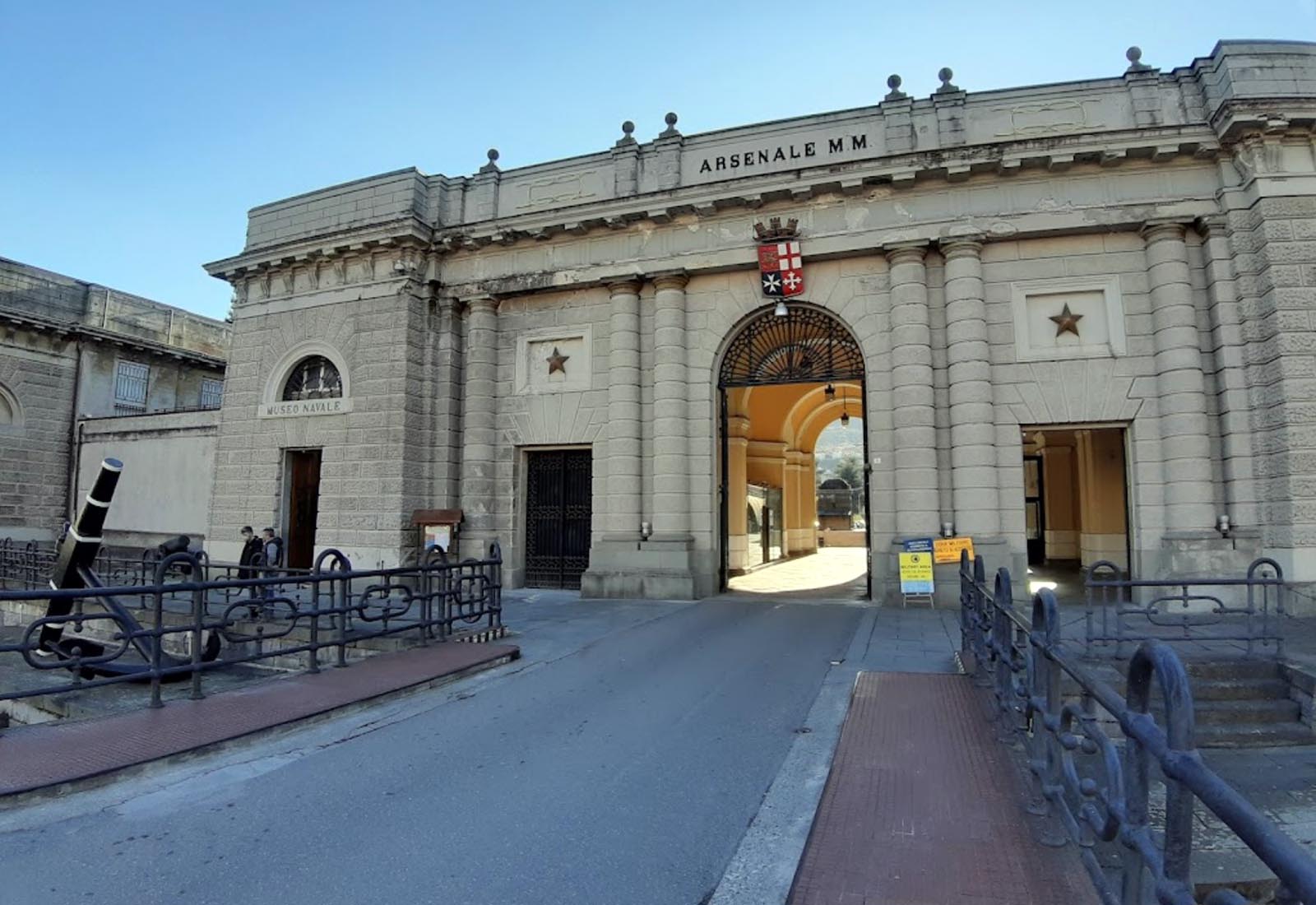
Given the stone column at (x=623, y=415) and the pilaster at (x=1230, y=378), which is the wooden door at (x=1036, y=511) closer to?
the pilaster at (x=1230, y=378)

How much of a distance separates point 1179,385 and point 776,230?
297 inches

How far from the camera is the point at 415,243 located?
15.9m

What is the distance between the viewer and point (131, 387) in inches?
925

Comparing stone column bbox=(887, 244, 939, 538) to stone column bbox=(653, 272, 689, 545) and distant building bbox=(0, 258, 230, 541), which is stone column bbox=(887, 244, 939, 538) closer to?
stone column bbox=(653, 272, 689, 545)

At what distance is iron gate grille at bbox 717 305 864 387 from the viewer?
570 inches

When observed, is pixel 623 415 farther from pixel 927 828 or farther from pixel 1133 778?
pixel 1133 778

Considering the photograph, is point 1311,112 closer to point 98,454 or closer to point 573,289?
point 573,289

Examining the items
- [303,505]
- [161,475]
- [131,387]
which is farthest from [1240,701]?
[131,387]

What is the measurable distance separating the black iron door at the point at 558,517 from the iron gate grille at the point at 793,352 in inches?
150

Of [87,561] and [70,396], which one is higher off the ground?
[70,396]

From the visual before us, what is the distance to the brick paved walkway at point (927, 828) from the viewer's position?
3182 mm

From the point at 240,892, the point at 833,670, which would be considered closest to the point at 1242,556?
the point at 833,670

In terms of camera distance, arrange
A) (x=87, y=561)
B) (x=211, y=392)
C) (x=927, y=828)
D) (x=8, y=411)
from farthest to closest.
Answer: (x=211, y=392) → (x=8, y=411) → (x=87, y=561) → (x=927, y=828)

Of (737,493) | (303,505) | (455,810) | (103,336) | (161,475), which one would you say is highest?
(103,336)
